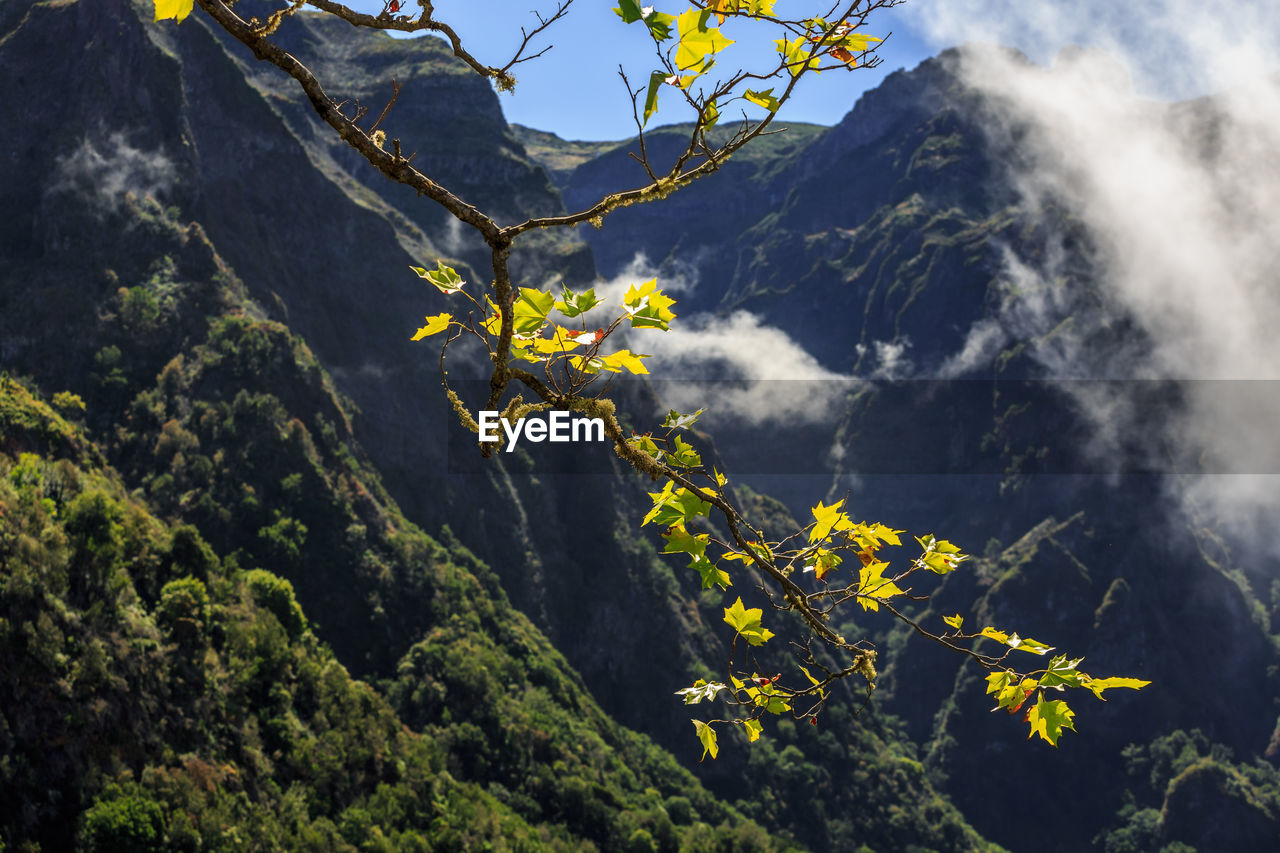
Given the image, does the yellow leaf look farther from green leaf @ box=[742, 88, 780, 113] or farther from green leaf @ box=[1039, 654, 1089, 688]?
green leaf @ box=[1039, 654, 1089, 688]

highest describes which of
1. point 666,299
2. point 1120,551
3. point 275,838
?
point 1120,551

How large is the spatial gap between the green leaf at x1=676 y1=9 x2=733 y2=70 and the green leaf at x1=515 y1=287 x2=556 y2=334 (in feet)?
3.22

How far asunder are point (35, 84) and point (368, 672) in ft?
248

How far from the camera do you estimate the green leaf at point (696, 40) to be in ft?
9.14

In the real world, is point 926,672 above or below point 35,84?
below

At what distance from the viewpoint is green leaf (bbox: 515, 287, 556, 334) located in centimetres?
283

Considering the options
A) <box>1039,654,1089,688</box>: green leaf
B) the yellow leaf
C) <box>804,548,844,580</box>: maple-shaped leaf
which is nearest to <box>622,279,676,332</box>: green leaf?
<box>804,548,844,580</box>: maple-shaped leaf

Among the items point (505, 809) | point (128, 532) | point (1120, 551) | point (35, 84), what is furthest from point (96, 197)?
point (1120, 551)

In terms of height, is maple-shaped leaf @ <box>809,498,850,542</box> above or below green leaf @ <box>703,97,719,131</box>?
below

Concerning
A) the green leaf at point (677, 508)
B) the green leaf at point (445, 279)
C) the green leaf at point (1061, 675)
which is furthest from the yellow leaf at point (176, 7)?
the green leaf at point (1061, 675)

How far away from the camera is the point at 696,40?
281 cm

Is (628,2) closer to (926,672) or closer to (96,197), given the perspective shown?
(96,197)

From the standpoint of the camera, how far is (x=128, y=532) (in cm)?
4766

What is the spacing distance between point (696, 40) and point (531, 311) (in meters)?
1.13
